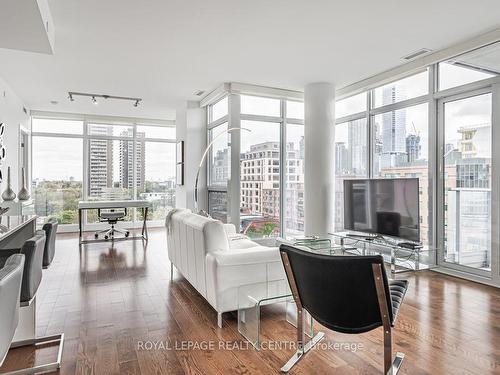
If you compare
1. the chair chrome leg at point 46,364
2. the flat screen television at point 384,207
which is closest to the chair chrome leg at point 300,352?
the chair chrome leg at point 46,364

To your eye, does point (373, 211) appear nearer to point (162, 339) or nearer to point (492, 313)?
point (492, 313)

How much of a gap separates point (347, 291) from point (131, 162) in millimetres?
7881

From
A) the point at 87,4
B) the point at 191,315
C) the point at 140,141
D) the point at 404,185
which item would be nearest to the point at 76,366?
the point at 191,315

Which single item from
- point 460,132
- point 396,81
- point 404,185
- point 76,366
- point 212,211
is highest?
point 396,81

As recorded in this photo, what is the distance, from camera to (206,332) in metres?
2.63

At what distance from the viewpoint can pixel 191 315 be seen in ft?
9.72

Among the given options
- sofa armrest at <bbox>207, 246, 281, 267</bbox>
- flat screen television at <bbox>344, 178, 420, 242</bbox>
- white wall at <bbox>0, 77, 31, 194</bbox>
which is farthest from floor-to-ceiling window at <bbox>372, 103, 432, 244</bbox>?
white wall at <bbox>0, 77, 31, 194</bbox>

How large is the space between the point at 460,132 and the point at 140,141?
23.1 ft

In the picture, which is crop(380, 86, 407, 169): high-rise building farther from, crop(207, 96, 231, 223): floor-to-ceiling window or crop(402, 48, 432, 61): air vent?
crop(207, 96, 231, 223): floor-to-ceiling window

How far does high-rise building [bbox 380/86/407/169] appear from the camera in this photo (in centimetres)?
497

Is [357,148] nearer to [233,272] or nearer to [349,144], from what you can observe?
[349,144]

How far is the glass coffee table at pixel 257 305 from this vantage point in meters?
2.42

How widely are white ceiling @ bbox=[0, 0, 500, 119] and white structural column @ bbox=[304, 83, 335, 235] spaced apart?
11.4 inches

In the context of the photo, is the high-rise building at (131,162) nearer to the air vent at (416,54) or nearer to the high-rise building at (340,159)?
the high-rise building at (340,159)
